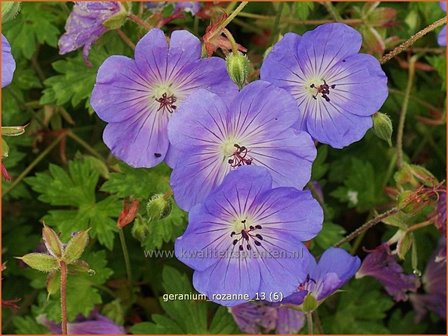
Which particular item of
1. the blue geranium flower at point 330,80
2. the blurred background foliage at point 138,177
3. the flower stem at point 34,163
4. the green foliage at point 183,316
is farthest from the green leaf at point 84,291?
the blue geranium flower at point 330,80

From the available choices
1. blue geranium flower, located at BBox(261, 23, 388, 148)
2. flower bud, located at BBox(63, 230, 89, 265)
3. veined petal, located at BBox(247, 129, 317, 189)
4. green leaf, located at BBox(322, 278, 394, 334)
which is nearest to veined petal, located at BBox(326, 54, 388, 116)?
blue geranium flower, located at BBox(261, 23, 388, 148)

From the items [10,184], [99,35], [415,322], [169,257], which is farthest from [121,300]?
[415,322]

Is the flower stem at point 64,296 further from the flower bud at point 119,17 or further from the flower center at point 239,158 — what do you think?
the flower bud at point 119,17

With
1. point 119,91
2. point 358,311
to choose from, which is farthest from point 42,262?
point 358,311

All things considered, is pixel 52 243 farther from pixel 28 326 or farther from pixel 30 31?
pixel 30 31

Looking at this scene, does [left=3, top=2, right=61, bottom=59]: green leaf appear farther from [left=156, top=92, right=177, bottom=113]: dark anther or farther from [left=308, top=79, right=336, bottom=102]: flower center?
[left=308, top=79, right=336, bottom=102]: flower center

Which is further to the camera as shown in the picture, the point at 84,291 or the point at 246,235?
the point at 84,291

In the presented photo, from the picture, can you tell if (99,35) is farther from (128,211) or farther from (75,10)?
(128,211)
